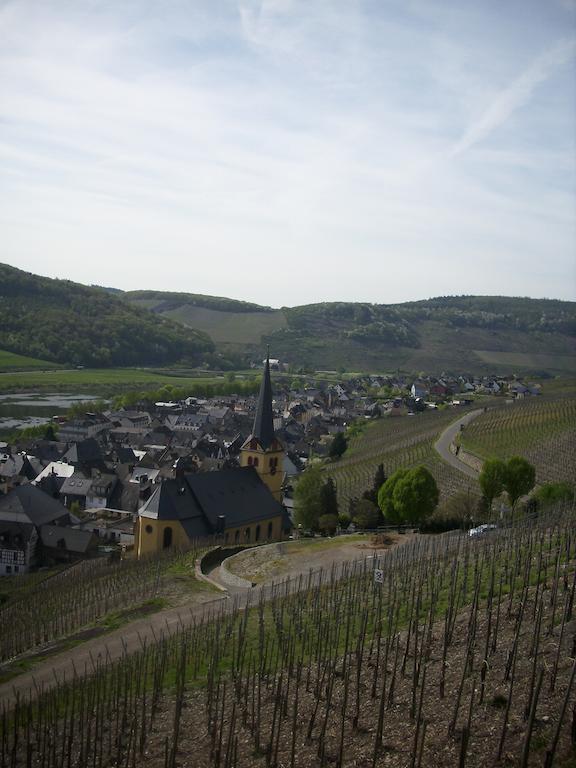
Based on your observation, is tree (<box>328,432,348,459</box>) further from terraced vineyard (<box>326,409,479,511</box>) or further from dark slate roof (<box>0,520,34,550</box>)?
dark slate roof (<box>0,520,34,550</box>)

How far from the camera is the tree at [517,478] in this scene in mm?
45438

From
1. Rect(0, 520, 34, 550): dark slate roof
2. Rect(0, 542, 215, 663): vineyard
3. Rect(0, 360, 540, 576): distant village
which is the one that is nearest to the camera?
Rect(0, 542, 215, 663): vineyard

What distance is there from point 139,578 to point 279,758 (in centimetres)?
2249

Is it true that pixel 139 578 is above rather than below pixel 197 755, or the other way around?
below

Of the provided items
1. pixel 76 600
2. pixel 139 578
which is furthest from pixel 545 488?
pixel 76 600

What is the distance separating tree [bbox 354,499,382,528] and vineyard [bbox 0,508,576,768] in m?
22.3

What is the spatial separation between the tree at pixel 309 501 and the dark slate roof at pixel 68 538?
1408 cm

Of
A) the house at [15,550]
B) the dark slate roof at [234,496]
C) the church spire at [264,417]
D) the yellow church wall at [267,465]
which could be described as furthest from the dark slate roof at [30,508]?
the church spire at [264,417]

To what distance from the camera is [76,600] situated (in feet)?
111

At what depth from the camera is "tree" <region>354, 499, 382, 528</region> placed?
48000 mm

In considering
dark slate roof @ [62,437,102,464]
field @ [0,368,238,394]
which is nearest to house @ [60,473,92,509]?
dark slate roof @ [62,437,102,464]

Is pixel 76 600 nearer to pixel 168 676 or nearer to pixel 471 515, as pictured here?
pixel 168 676

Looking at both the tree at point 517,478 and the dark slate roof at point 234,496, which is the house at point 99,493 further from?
the tree at point 517,478

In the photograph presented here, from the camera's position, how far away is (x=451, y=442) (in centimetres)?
7538
